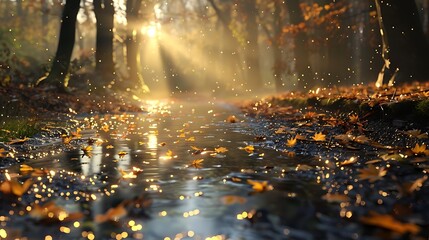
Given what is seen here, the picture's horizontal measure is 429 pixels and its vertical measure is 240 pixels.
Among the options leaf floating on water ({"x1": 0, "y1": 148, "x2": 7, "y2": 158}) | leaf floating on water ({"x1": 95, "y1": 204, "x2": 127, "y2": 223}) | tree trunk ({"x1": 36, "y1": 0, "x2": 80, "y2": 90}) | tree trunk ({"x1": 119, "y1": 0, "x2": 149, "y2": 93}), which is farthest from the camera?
tree trunk ({"x1": 119, "y1": 0, "x2": 149, "y2": 93})

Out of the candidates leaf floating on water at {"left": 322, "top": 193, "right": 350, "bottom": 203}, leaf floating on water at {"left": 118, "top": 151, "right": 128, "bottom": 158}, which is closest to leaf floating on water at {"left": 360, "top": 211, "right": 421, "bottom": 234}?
leaf floating on water at {"left": 322, "top": 193, "right": 350, "bottom": 203}

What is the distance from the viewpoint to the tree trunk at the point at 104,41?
73.2ft

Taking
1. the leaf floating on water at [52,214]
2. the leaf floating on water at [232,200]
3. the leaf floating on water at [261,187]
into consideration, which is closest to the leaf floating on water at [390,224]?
the leaf floating on water at [232,200]

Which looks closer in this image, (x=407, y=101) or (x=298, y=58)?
(x=407, y=101)

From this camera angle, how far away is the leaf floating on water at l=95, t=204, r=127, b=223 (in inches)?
119

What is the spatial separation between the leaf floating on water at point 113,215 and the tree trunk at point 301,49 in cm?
1848

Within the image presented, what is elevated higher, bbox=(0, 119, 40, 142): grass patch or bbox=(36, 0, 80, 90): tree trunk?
bbox=(36, 0, 80, 90): tree trunk

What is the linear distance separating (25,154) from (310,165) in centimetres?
325

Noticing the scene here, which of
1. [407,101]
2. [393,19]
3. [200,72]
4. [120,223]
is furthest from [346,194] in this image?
[200,72]

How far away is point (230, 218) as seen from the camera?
9.89 ft

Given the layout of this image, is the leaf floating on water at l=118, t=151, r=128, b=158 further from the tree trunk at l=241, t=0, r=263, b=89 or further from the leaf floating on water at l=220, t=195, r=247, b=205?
the tree trunk at l=241, t=0, r=263, b=89

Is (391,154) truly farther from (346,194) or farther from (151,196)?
(151,196)

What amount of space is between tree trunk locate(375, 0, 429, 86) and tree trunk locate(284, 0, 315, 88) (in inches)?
305

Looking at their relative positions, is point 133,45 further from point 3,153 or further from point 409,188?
point 409,188
